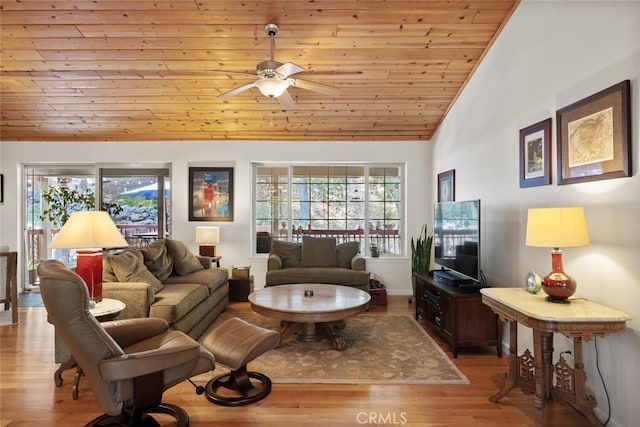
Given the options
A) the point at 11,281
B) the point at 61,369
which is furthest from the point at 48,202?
the point at 61,369

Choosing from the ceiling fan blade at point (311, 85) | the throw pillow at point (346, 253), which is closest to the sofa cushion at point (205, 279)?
the throw pillow at point (346, 253)

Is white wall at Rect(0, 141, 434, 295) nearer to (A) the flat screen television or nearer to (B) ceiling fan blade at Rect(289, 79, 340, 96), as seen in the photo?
(A) the flat screen television

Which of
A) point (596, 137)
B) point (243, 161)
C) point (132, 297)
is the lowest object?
point (132, 297)

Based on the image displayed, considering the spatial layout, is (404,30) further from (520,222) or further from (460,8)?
(520,222)

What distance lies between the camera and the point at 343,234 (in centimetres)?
598

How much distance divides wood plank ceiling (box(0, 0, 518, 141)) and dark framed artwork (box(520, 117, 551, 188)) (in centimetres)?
124

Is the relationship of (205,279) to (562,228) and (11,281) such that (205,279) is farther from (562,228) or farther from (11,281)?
(562,228)

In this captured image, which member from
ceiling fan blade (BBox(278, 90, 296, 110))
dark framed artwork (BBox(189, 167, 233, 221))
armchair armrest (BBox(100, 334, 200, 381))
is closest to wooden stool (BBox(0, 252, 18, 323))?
dark framed artwork (BBox(189, 167, 233, 221))

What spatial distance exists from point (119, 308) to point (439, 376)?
2.56 m

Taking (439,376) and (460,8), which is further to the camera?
(460,8)

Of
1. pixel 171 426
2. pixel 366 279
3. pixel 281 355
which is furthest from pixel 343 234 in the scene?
pixel 171 426

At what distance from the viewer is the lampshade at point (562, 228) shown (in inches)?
84.8

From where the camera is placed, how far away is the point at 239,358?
7.86ft

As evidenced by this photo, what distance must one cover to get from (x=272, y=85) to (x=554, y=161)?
2.36 meters
